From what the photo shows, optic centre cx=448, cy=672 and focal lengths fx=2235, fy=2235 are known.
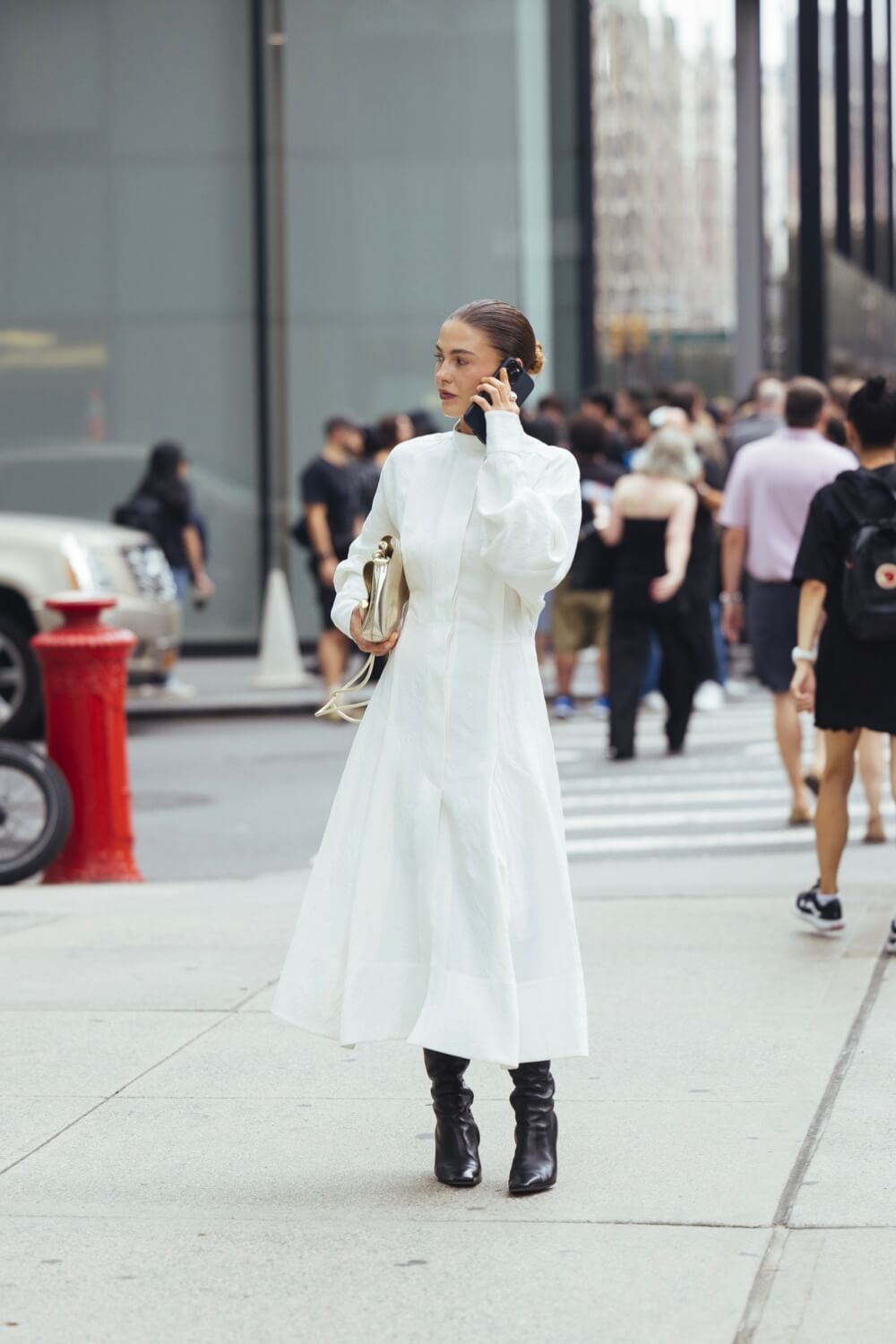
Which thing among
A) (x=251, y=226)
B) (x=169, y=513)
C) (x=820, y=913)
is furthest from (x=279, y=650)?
(x=820, y=913)

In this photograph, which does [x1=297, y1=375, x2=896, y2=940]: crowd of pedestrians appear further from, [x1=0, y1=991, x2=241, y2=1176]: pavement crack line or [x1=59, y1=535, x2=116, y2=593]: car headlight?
[x1=0, y1=991, x2=241, y2=1176]: pavement crack line

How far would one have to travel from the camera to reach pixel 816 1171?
4.49 metres

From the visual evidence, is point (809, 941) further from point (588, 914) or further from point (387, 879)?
point (387, 879)

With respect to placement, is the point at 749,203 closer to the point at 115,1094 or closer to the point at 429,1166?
the point at 115,1094

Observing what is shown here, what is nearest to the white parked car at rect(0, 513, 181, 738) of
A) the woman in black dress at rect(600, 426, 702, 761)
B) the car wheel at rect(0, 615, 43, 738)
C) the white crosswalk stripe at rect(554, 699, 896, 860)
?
the car wheel at rect(0, 615, 43, 738)

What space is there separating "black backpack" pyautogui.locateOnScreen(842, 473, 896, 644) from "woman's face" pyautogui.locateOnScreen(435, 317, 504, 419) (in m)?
2.48

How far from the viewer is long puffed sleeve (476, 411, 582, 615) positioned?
4289 mm

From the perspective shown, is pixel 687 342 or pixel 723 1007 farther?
pixel 687 342

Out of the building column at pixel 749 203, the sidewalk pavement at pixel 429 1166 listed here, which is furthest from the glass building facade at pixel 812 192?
the sidewalk pavement at pixel 429 1166

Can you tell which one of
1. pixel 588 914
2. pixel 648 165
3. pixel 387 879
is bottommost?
pixel 588 914

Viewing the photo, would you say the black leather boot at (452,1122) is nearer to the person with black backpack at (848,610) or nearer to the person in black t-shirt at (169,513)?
the person with black backpack at (848,610)

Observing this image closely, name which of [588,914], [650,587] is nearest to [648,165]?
[650,587]

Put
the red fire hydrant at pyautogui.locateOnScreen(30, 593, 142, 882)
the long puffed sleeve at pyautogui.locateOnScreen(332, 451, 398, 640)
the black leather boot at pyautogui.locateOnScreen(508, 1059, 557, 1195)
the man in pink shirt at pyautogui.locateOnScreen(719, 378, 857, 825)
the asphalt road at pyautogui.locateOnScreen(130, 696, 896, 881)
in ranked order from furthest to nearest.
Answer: the man in pink shirt at pyautogui.locateOnScreen(719, 378, 857, 825), the asphalt road at pyautogui.locateOnScreen(130, 696, 896, 881), the red fire hydrant at pyautogui.locateOnScreen(30, 593, 142, 882), the long puffed sleeve at pyautogui.locateOnScreen(332, 451, 398, 640), the black leather boot at pyautogui.locateOnScreen(508, 1059, 557, 1195)

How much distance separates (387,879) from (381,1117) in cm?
87
